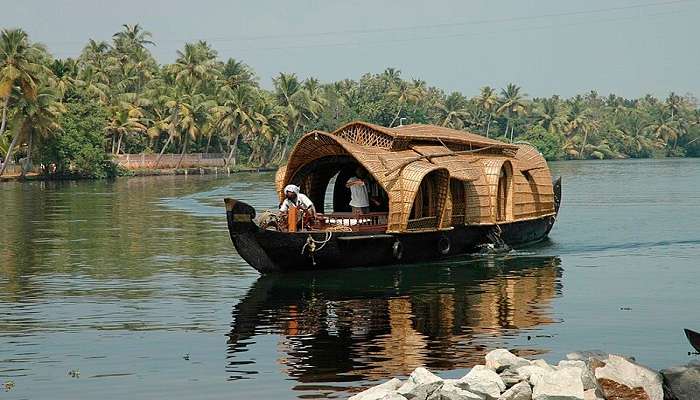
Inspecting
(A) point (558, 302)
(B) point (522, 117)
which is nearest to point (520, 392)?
(A) point (558, 302)

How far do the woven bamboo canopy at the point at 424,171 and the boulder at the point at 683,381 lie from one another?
7765 mm

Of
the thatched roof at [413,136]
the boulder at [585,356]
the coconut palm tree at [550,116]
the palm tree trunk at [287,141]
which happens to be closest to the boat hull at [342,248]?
the thatched roof at [413,136]

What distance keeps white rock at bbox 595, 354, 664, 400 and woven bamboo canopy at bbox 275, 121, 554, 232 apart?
7705mm

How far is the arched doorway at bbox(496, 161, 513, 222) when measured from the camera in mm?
18514

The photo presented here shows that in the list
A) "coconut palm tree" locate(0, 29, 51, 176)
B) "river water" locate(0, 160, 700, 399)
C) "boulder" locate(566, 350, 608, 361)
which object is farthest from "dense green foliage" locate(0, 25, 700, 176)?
"boulder" locate(566, 350, 608, 361)

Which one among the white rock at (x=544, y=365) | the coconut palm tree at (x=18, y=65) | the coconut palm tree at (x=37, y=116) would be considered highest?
the coconut palm tree at (x=18, y=65)

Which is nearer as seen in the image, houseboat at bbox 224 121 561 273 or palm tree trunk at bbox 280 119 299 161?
houseboat at bbox 224 121 561 273

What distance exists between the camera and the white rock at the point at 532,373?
295 inches

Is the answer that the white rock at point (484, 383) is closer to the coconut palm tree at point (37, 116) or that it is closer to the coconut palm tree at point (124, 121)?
the coconut palm tree at point (37, 116)

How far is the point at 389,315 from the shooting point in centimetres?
1245

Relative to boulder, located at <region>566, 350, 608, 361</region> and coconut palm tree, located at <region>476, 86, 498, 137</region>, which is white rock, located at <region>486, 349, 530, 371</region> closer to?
boulder, located at <region>566, 350, 608, 361</region>

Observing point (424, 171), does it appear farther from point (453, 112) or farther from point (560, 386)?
Answer: point (453, 112)

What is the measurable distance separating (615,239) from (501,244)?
180 inches

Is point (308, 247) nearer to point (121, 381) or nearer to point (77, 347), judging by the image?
point (77, 347)
